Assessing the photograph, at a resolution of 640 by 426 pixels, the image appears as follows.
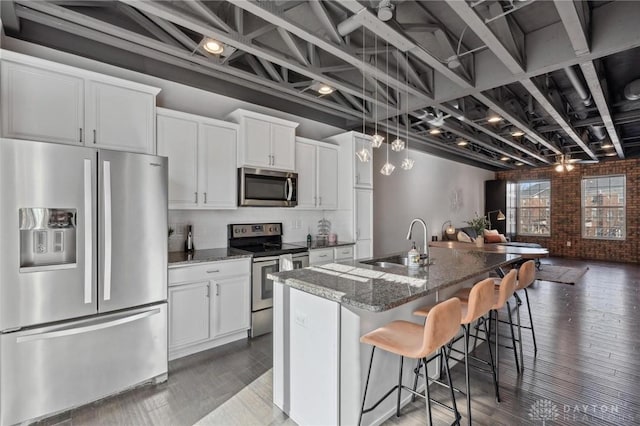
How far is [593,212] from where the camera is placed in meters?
9.05

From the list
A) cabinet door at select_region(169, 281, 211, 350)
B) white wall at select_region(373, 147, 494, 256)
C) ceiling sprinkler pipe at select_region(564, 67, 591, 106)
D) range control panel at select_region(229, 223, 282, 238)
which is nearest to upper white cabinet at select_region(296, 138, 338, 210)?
range control panel at select_region(229, 223, 282, 238)

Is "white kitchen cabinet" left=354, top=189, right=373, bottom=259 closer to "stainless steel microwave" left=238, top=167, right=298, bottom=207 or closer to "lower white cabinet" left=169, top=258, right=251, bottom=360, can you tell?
"stainless steel microwave" left=238, top=167, right=298, bottom=207

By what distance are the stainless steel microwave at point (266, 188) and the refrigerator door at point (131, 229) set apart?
1.03m

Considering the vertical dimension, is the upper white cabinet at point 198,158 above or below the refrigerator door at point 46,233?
above

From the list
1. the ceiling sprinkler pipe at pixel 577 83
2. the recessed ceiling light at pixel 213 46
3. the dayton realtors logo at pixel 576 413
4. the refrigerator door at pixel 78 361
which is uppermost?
the ceiling sprinkler pipe at pixel 577 83

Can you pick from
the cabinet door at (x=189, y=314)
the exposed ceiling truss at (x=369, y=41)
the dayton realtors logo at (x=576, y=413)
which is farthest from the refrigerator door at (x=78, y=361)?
the dayton realtors logo at (x=576, y=413)

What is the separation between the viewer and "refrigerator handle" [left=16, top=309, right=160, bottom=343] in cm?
201

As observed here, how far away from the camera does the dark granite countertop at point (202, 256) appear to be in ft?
9.38

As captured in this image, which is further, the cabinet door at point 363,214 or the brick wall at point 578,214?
the brick wall at point 578,214

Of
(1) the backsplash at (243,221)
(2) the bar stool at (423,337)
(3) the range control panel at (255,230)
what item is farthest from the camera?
(3) the range control panel at (255,230)

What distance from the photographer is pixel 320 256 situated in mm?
3996

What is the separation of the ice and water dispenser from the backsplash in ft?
3.80

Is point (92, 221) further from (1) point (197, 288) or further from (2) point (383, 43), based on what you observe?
(2) point (383, 43)

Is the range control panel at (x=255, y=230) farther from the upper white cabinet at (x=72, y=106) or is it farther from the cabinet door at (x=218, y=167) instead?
the upper white cabinet at (x=72, y=106)
